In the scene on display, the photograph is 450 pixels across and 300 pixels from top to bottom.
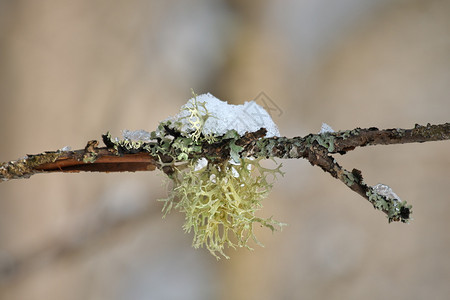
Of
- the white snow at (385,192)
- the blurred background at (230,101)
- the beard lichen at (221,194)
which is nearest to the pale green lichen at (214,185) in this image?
the beard lichen at (221,194)

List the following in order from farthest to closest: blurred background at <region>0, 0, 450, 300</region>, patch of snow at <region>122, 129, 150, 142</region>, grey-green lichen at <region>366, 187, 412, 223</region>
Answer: blurred background at <region>0, 0, 450, 300</region> → patch of snow at <region>122, 129, 150, 142</region> → grey-green lichen at <region>366, 187, 412, 223</region>

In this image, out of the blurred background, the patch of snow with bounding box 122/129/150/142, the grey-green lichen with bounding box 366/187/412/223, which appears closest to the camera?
the grey-green lichen with bounding box 366/187/412/223

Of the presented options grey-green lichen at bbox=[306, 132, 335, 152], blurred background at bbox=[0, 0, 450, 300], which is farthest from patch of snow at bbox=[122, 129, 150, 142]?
blurred background at bbox=[0, 0, 450, 300]

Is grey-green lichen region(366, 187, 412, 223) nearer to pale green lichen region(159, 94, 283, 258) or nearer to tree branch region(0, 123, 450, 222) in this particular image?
tree branch region(0, 123, 450, 222)

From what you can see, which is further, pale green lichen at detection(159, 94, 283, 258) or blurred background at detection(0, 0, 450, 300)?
blurred background at detection(0, 0, 450, 300)

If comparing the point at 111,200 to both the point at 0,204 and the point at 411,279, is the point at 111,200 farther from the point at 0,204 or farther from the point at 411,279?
the point at 411,279

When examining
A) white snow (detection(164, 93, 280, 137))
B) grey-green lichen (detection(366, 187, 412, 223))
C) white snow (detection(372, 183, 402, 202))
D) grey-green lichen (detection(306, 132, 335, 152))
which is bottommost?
grey-green lichen (detection(366, 187, 412, 223))

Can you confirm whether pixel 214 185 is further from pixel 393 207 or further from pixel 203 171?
pixel 393 207

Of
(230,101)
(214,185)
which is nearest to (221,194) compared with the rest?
(214,185)

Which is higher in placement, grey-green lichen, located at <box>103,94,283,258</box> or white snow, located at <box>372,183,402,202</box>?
grey-green lichen, located at <box>103,94,283,258</box>
